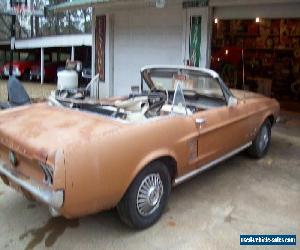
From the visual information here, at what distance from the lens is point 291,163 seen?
230 inches

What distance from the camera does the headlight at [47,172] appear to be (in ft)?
10.2

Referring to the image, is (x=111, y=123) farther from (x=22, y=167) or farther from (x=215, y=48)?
(x=215, y=48)

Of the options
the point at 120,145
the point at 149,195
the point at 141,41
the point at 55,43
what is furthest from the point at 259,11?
the point at 55,43

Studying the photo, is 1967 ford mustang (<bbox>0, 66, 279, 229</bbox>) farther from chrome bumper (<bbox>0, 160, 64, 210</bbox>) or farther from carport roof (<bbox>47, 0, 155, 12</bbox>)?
carport roof (<bbox>47, 0, 155, 12</bbox>)

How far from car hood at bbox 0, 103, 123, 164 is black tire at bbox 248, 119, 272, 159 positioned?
276 centimetres

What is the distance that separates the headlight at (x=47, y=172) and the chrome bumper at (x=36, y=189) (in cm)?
6

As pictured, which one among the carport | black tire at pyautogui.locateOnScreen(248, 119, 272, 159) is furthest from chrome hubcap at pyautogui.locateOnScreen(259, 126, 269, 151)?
the carport

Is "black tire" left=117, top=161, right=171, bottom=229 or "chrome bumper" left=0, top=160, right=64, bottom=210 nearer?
"chrome bumper" left=0, top=160, right=64, bottom=210

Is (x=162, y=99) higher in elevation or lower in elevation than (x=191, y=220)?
higher

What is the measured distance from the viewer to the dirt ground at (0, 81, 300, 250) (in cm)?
360

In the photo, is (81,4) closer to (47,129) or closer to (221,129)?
(221,129)

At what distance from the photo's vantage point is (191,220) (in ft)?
13.1

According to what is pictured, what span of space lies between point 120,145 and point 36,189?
2.57 feet

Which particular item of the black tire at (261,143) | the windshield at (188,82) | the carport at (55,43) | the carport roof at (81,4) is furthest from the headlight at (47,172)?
the carport at (55,43)
